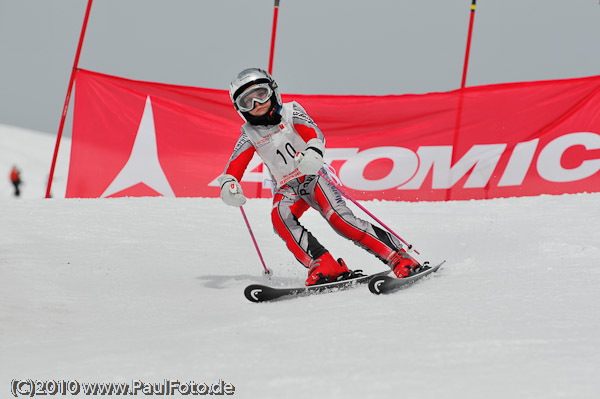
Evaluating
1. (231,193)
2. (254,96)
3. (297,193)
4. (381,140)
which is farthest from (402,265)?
(381,140)

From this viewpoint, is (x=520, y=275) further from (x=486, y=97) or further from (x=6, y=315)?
(x=486, y=97)

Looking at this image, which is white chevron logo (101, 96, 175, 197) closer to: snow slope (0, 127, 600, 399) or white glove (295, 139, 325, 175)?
snow slope (0, 127, 600, 399)

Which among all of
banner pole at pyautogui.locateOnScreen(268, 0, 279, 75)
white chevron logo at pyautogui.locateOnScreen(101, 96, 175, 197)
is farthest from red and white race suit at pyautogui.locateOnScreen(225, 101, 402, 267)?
banner pole at pyautogui.locateOnScreen(268, 0, 279, 75)

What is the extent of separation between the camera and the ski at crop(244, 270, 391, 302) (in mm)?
3592

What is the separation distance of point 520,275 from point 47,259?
329 centimetres

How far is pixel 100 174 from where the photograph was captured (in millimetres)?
8086

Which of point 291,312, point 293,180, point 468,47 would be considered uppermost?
point 468,47

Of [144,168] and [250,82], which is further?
[144,168]

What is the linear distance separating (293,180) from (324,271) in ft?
2.11

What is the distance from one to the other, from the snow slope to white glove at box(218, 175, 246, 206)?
1.89 feet

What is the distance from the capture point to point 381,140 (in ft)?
28.0

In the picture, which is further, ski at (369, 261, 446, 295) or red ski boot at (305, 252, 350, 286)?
red ski boot at (305, 252, 350, 286)

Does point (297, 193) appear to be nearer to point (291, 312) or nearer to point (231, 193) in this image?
point (231, 193)

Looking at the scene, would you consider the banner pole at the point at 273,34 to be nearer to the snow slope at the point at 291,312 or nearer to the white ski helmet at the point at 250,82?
the snow slope at the point at 291,312
